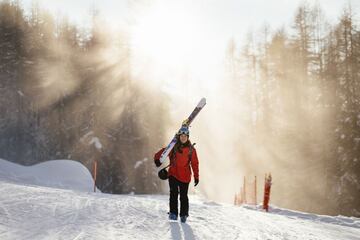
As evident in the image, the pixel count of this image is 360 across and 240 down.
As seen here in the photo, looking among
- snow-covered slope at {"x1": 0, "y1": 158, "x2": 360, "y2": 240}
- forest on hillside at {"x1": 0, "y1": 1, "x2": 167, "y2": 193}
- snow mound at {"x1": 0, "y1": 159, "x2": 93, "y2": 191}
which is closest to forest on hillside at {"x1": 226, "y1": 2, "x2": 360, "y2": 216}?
forest on hillside at {"x1": 0, "y1": 1, "x2": 167, "y2": 193}

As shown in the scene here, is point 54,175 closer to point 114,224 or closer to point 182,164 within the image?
point 182,164

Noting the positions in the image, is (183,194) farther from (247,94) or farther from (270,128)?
(247,94)

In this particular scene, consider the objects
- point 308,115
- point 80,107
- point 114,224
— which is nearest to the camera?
point 114,224

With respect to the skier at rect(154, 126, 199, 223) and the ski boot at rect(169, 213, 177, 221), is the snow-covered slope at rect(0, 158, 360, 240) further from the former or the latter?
the skier at rect(154, 126, 199, 223)

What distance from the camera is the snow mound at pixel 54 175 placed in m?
22.8

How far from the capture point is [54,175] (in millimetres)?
24891

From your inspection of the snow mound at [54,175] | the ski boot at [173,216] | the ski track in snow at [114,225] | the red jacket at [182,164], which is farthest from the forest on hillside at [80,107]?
the red jacket at [182,164]

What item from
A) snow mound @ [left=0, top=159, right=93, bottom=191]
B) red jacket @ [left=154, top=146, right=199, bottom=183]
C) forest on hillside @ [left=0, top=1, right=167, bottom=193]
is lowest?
snow mound @ [left=0, top=159, right=93, bottom=191]

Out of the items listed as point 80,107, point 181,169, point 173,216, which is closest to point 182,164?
point 181,169

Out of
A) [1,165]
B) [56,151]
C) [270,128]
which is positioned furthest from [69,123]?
[270,128]

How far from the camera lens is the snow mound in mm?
22828

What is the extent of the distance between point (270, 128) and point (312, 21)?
12.7 m

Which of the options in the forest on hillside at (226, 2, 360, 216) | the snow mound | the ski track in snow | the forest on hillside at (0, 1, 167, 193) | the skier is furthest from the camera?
the forest on hillside at (0, 1, 167, 193)

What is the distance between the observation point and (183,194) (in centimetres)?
785
